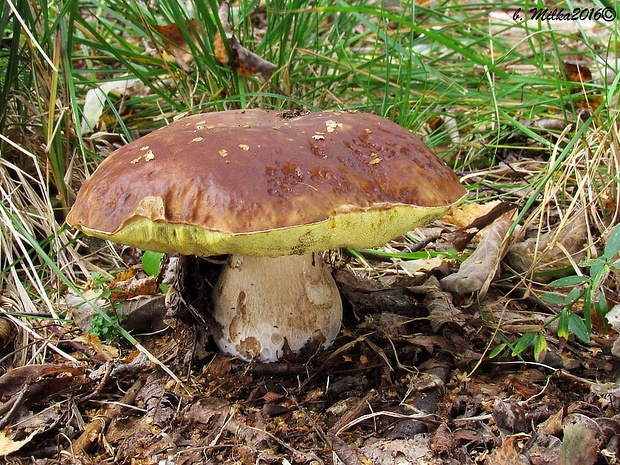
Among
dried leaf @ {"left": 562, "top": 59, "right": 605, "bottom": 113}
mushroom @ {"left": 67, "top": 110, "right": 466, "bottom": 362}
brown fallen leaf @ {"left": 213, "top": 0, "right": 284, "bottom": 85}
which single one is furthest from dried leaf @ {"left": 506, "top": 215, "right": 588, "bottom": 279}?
brown fallen leaf @ {"left": 213, "top": 0, "right": 284, "bottom": 85}

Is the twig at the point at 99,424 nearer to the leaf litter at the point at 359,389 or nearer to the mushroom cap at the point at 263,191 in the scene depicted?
the leaf litter at the point at 359,389

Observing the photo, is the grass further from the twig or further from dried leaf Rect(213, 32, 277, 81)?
the twig

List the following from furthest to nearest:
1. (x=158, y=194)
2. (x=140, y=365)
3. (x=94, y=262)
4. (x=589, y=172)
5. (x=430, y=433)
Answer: (x=94, y=262)
(x=589, y=172)
(x=140, y=365)
(x=430, y=433)
(x=158, y=194)

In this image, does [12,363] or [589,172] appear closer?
[12,363]

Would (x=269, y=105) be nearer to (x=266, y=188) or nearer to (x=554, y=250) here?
(x=554, y=250)

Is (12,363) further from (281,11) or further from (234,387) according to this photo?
(281,11)

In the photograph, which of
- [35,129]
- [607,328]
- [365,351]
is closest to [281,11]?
[35,129]

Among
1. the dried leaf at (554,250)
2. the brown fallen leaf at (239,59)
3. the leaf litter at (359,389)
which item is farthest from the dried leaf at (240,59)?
the dried leaf at (554,250)
